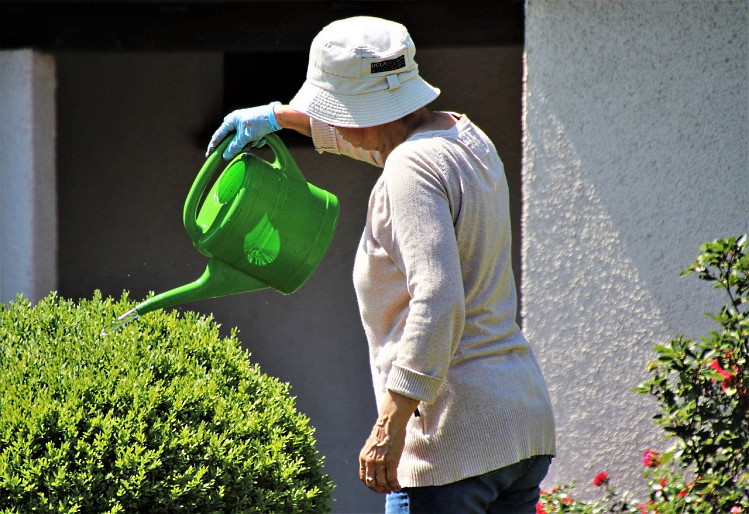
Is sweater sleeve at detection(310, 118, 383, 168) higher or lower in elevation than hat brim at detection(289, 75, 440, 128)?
lower

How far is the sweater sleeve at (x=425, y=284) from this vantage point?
1623mm

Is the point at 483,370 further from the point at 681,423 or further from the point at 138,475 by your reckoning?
the point at 681,423

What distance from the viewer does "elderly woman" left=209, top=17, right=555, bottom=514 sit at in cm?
164

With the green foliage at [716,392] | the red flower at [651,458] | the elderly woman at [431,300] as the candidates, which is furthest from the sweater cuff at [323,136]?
the red flower at [651,458]

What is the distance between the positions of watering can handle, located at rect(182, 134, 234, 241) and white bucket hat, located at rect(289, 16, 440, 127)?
1.49ft

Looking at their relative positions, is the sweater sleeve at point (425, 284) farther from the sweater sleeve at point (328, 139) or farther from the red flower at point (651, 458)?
the red flower at point (651, 458)

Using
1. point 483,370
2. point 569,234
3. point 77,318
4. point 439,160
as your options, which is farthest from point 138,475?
point 569,234

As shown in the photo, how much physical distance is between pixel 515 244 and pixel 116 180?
2.07 meters

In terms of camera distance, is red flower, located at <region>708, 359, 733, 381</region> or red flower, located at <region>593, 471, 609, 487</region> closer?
red flower, located at <region>708, 359, 733, 381</region>

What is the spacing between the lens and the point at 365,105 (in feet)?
5.90

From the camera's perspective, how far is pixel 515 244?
4789 millimetres

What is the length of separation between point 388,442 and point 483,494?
0.76 feet

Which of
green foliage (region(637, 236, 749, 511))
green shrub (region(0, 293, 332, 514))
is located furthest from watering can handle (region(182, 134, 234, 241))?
green foliage (region(637, 236, 749, 511))

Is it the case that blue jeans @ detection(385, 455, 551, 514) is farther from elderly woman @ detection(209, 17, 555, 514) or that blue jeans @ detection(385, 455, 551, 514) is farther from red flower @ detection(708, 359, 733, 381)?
red flower @ detection(708, 359, 733, 381)
